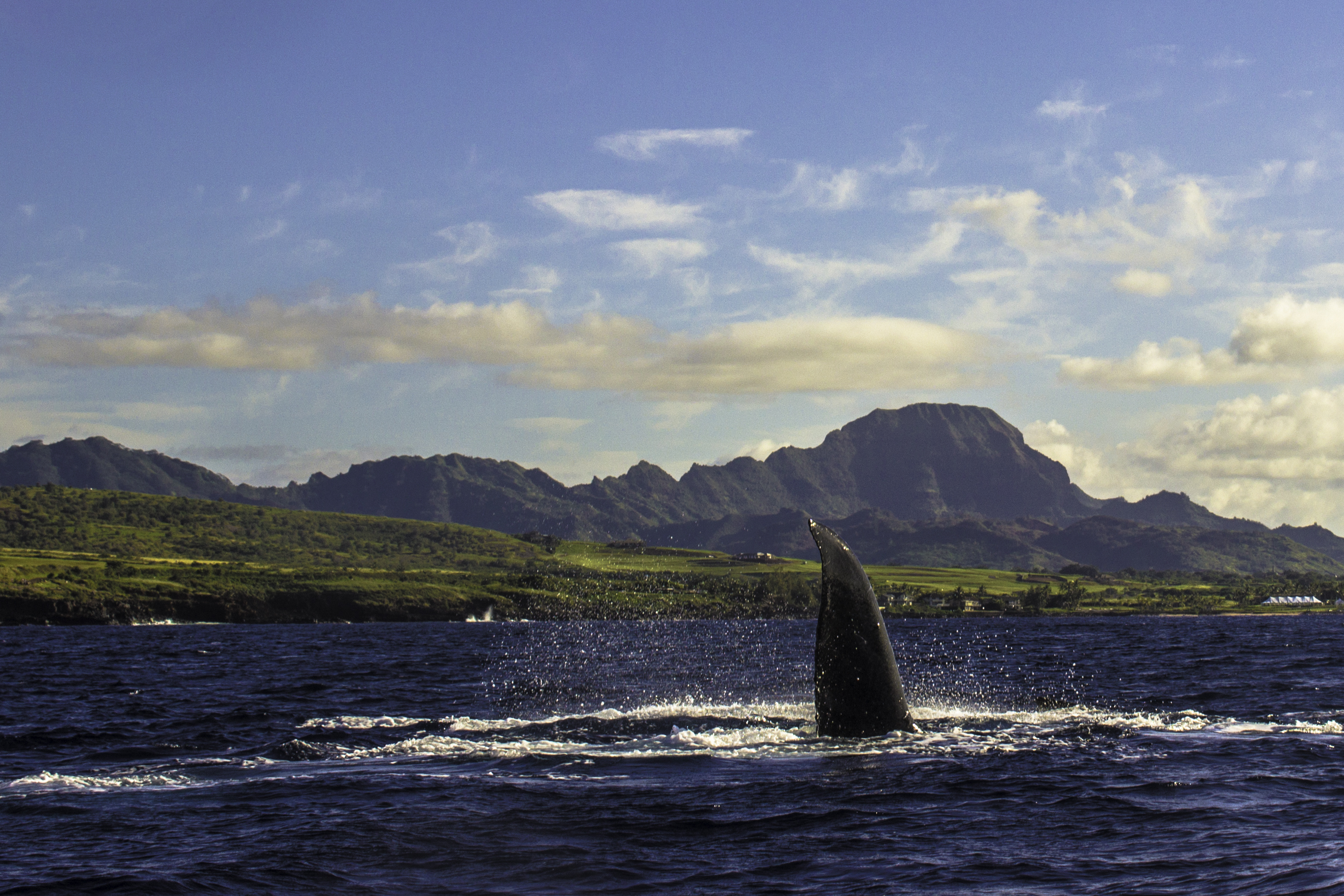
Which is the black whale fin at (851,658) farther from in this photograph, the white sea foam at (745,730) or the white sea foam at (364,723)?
the white sea foam at (364,723)

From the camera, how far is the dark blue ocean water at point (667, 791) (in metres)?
12.8

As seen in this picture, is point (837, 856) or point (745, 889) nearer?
point (745, 889)

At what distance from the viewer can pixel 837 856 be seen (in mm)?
13430

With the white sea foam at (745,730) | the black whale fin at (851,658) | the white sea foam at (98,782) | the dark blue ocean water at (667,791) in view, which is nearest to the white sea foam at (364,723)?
the white sea foam at (745,730)

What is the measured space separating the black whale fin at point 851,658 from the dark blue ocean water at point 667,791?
638 millimetres

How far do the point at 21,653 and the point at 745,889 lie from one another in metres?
76.7

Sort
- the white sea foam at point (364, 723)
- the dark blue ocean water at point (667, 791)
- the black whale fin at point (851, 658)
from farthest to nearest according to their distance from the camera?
the white sea foam at point (364, 723)
the black whale fin at point (851, 658)
the dark blue ocean water at point (667, 791)

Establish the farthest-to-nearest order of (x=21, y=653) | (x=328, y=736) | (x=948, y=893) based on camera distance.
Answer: (x=21, y=653), (x=328, y=736), (x=948, y=893)

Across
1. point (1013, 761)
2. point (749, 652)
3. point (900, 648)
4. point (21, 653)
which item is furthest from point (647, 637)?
point (1013, 761)

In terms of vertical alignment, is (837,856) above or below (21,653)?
above

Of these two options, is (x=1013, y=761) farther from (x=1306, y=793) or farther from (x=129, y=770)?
(x=129, y=770)

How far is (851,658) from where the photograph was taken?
2028 centimetres

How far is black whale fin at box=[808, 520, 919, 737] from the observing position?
1952 cm

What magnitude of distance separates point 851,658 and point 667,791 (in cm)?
452
